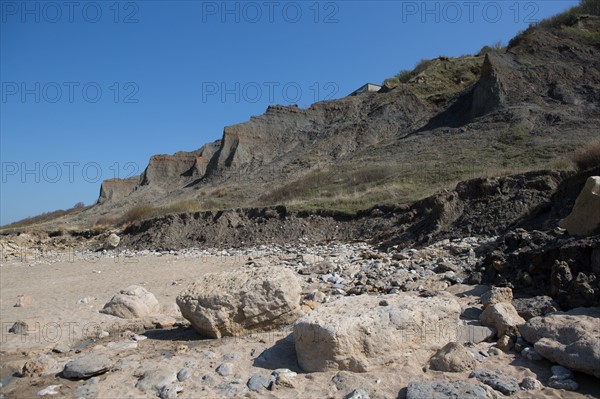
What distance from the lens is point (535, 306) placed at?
5488 mm

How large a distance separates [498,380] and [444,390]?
0.57m

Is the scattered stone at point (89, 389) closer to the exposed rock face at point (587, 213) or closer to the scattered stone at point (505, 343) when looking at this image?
the scattered stone at point (505, 343)

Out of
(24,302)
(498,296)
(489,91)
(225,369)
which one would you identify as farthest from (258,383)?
(489,91)

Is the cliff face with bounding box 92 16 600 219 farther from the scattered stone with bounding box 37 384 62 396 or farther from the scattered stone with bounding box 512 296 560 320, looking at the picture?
the scattered stone with bounding box 37 384 62 396

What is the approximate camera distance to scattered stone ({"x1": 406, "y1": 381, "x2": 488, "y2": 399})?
3.79 meters

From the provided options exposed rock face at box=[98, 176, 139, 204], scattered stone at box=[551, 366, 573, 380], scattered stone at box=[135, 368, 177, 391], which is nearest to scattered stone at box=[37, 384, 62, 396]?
scattered stone at box=[135, 368, 177, 391]

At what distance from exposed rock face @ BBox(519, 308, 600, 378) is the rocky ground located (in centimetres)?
4

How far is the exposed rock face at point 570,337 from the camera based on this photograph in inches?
159

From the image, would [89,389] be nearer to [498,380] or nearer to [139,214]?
[498,380]

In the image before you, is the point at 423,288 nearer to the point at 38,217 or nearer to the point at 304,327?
the point at 304,327

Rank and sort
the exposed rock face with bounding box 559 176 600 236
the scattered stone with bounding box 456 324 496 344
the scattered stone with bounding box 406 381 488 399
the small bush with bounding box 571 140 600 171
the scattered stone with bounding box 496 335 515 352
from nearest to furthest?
the scattered stone with bounding box 406 381 488 399 < the scattered stone with bounding box 496 335 515 352 < the scattered stone with bounding box 456 324 496 344 < the exposed rock face with bounding box 559 176 600 236 < the small bush with bounding box 571 140 600 171

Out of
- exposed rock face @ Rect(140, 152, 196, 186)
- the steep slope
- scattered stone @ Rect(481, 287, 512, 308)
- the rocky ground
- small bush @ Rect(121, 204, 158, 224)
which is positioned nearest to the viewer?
the rocky ground

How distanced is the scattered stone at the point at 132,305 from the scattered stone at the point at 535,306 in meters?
5.64

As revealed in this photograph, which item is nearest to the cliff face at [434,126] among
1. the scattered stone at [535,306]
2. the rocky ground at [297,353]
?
the rocky ground at [297,353]
